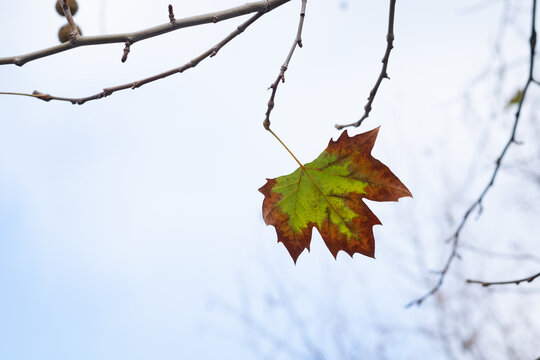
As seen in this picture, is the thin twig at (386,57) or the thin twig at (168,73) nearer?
the thin twig at (168,73)

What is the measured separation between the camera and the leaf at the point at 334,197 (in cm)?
122

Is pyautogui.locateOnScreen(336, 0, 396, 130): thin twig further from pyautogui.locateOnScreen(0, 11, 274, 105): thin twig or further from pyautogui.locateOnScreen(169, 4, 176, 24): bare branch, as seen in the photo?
pyautogui.locateOnScreen(169, 4, 176, 24): bare branch

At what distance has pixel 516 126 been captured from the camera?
1571 mm

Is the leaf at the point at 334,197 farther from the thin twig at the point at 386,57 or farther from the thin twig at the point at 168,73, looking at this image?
the thin twig at the point at 168,73

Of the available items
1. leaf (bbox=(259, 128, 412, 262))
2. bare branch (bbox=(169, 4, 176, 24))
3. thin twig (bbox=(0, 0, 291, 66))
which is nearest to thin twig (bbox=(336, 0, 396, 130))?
leaf (bbox=(259, 128, 412, 262))

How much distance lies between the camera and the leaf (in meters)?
1.22

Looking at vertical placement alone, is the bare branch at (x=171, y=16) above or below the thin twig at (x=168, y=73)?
above

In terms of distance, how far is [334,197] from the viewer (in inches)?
50.3

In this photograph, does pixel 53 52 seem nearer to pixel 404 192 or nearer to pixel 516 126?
pixel 404 192

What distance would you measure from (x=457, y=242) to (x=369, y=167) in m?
0.72

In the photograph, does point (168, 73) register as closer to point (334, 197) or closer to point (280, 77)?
point (280, 77)

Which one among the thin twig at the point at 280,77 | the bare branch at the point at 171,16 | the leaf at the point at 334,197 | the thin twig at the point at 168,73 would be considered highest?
the bare branch at the point at 171,16

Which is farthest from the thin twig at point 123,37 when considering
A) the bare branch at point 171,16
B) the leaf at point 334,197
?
the leaf at point 334,197

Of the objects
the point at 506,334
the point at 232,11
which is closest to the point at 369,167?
the point at 232,11
